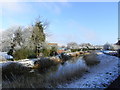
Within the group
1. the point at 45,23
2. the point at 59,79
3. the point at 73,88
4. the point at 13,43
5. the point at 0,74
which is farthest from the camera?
the point at 45,23

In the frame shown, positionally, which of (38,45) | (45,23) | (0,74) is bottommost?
(0,74)

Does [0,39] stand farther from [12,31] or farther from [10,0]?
[10,0]

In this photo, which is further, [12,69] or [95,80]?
[12,69]

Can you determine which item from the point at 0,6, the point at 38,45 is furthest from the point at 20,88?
the point at 38,45

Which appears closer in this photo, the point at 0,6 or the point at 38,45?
the point at 0,6

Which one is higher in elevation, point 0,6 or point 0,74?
point 0,6

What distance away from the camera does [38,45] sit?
1941 centimetres

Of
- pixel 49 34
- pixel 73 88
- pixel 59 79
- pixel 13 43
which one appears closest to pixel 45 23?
pixel 49 34

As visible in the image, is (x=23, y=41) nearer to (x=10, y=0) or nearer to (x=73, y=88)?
(x=10, y=0)

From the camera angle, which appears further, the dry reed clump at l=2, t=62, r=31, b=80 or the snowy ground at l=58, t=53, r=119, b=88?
the dry reed clump at l=2, t=62, r=31, b=80

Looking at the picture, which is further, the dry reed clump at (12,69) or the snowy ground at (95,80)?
the dry reed clump at (12,69)

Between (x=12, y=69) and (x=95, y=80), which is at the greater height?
(x=12, y=69)

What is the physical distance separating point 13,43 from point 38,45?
3.88 m

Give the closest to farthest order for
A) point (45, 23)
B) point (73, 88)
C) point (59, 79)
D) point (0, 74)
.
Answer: point (73, 88), point (59, 79), point (0, 74), point (45, 23)
